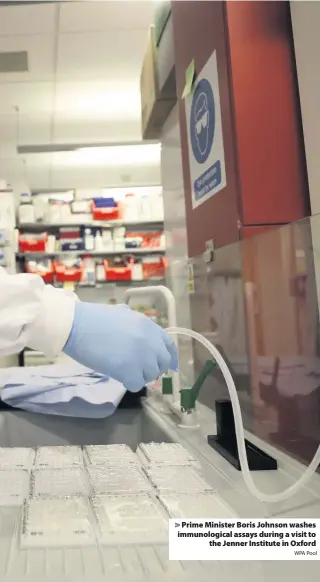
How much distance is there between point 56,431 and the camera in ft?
4.57

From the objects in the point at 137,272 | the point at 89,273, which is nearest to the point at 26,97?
the point at 89,273

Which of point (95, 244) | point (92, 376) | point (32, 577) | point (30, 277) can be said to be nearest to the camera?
point (32, 577)

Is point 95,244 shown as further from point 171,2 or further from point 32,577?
point 32,577

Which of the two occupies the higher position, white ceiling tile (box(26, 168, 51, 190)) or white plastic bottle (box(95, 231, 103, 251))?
white ceiling tile (box(26, 168, 51, 190))

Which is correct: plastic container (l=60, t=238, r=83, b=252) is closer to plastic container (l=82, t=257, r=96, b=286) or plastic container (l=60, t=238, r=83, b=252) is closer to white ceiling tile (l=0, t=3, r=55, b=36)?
plastic container (l=82, t=257, r=96, b=286)

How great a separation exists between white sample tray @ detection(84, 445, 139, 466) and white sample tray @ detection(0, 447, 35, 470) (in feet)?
0.32

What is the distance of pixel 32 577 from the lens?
487 millimetres

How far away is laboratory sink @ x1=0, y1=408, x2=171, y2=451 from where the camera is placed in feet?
4.53

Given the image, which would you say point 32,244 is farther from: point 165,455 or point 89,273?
point 165,455

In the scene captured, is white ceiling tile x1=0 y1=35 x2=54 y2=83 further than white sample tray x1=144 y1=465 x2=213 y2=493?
Yes

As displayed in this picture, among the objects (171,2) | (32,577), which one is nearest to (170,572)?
(32,577)

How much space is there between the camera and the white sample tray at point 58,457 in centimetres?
88

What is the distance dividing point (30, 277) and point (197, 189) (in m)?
0.76

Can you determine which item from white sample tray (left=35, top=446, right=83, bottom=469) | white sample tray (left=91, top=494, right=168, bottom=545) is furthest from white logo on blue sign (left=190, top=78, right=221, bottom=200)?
white sample tray (left=91, top=494, right=168, bottom=545)
